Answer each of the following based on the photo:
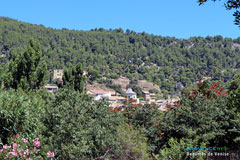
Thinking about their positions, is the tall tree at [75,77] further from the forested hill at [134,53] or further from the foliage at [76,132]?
the forested hill at [134,53]

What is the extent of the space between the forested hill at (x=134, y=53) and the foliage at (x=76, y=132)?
8538 cm

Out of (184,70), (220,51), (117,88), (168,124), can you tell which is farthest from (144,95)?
(168,124)

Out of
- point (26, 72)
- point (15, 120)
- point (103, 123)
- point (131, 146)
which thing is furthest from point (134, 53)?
point (15, 120)

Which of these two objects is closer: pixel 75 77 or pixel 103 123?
pixel 103 123

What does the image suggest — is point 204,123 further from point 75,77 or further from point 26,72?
point 26,72

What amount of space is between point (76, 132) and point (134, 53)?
12559cm

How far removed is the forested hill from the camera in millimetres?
108875

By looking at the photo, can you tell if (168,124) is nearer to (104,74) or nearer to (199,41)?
(104,74)

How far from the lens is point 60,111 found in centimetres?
780

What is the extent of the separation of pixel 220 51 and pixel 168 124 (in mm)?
143148

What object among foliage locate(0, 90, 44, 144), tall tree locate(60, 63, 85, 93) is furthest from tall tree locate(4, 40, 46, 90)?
foliage locate(0, 90, 44, 144)

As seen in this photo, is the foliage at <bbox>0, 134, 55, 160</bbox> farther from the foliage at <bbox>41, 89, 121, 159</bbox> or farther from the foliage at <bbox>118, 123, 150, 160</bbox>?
the foliage at <bbox>118, 123, 150, 160</bbox>

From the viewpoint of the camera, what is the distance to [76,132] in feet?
23.8

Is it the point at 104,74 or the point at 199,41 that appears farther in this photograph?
the point at 199,41
